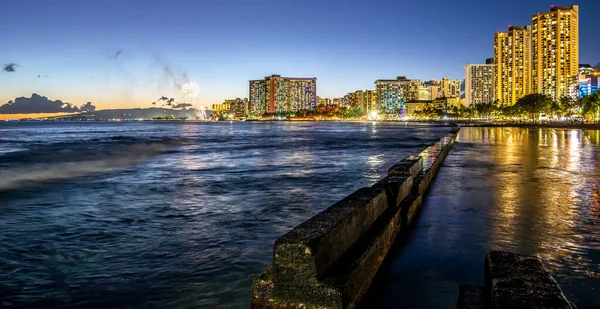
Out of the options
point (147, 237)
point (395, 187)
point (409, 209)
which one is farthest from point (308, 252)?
point (147, 237)

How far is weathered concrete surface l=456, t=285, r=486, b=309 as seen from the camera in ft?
13.9

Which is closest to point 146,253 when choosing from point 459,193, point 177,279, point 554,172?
point 177,279

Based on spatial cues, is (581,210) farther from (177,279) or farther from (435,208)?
(177,279)

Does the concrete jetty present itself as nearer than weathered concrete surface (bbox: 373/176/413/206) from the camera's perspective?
Yes

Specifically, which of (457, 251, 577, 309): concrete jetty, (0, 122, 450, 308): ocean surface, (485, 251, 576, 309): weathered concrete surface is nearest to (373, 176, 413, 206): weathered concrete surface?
(0, 122, 450, 308): ocean surface

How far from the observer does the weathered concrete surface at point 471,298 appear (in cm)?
425

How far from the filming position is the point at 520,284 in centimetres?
358

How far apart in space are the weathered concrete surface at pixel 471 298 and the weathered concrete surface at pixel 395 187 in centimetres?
353

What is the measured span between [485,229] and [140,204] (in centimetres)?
849

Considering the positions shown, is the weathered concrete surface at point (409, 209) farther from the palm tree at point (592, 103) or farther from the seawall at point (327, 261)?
the palm tree at point (592, 103)

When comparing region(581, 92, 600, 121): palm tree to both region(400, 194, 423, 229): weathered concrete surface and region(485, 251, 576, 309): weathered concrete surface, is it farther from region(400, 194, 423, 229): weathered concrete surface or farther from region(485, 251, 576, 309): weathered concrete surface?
region(485, 251, 576, 309): weathered concrete surface

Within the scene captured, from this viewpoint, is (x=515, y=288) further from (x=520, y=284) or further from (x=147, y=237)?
(x=147, y=237)

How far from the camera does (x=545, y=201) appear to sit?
11305mm

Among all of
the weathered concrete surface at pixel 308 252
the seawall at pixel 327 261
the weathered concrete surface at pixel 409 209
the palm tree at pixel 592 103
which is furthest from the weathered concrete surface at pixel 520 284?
the palm tree at pixel 592 103
